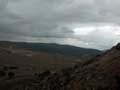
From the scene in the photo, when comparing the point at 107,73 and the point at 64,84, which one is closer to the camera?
the point at 107,73

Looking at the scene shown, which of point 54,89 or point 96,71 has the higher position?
point 96,71

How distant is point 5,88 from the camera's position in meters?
127

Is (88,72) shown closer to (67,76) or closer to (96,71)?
(96,71)

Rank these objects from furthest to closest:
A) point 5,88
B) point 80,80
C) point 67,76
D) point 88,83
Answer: point 5,88 → point 67,76 → point 80,80 → point 88,83

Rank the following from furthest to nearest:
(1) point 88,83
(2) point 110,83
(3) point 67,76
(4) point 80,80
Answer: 1. (3) point 67,76
2. (4) point 80,80
3. (1) point 88,83
4. (2) point 110,83

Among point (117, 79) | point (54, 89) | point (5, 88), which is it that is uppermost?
point (117, 79)

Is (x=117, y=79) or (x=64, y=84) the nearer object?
(x=117, y=79)

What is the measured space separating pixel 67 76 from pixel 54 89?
6955 mm

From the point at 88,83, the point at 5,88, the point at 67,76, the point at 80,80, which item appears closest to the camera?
the point at 88,83

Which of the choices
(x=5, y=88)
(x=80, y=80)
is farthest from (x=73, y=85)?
(x=5, y=88)

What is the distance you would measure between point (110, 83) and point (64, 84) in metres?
12.4

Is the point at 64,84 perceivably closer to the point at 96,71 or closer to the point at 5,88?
the point at 96,71

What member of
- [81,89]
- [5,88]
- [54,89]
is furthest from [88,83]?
[5,88]

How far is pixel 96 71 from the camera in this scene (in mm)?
54844
